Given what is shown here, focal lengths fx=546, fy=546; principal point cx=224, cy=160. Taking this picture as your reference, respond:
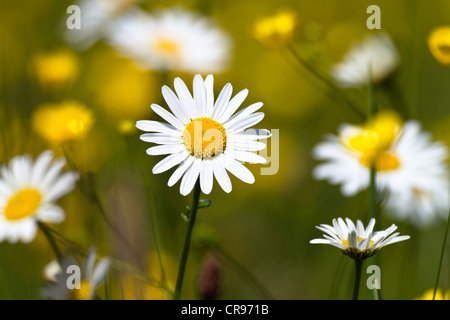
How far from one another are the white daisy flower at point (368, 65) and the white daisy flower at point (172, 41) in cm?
35

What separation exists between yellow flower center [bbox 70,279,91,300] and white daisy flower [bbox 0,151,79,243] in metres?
0.10

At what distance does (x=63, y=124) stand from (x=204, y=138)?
0.48 meters

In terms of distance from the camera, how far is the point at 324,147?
107 centimetres

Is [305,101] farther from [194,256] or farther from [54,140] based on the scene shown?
[54,140]

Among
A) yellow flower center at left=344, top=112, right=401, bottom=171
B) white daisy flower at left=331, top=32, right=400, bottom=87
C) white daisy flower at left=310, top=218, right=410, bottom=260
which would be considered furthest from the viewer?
white daisy flower at left=331, top=32, right=400, bottom=87

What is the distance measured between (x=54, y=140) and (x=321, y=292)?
59 cm

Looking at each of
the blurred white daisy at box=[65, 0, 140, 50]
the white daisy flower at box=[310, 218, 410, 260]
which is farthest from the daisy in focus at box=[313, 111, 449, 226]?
the blurred white daisy at box=[65, 0, 140, 50]

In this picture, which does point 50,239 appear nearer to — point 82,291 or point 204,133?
point 82,291

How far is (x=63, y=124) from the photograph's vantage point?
1.01m

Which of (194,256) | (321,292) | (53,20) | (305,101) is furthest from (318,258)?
(53,20)

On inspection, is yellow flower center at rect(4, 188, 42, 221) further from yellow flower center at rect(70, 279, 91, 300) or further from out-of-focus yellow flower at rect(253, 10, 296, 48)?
out-of-focus yellow flower at rect(253, 10, 296, 48)

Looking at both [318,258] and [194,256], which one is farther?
[318,258]

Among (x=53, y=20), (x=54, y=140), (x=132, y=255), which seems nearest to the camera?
(x=132, y=255)

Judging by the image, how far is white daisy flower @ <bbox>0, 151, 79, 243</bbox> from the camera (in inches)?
31.5
